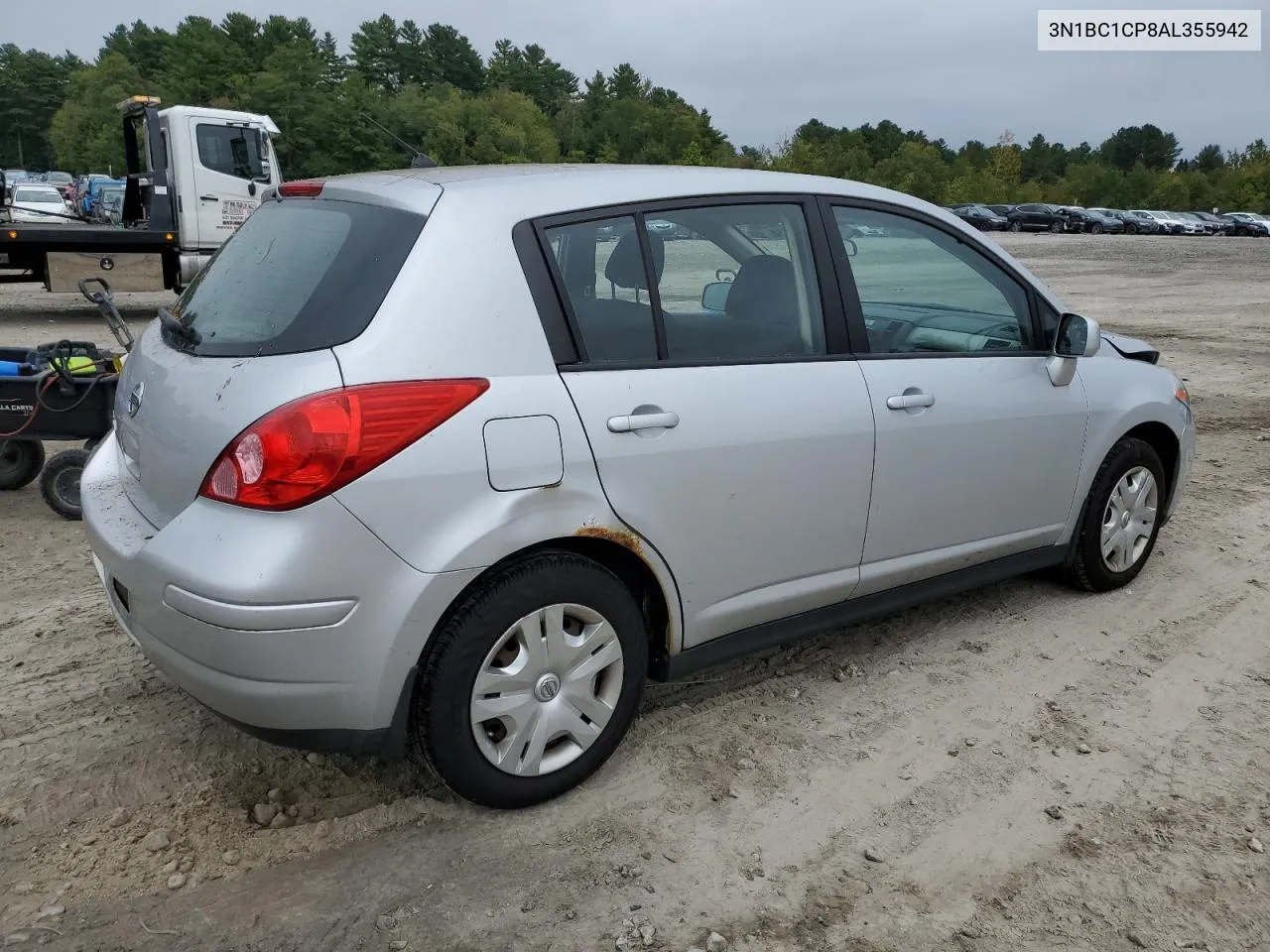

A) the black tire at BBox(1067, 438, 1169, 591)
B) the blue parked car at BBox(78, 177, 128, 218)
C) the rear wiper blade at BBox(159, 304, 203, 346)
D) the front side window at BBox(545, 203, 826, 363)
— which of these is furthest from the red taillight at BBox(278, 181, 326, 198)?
the blue parked car at BBox(78, 177, 128, 218)

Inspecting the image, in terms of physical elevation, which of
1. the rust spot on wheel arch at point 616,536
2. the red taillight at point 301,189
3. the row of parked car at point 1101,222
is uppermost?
the row of parked car at point 1101,222

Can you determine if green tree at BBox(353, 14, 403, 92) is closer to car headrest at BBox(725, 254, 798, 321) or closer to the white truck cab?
the white truck cab

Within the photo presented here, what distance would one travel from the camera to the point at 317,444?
2.42m

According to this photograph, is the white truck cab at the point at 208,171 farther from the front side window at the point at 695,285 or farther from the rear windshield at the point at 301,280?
the front side window at the point at 695,285

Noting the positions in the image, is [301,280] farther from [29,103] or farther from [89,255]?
[29,103]

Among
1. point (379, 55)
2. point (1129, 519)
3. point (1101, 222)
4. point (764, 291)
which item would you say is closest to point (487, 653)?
point (764, 291)

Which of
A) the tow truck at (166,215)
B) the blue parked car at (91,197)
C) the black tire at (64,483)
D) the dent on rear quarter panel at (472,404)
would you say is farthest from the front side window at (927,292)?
the blue parked car at (91,197)

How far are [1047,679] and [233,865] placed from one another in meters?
2.70

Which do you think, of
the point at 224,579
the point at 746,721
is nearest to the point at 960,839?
the point at 746,721

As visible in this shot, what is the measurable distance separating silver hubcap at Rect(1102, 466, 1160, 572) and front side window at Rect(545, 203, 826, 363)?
1.82 meters

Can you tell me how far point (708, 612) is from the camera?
314 cm

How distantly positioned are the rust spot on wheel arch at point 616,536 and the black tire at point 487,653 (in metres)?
0.08

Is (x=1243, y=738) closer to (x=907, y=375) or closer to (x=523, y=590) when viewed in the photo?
(x=907, y=375)

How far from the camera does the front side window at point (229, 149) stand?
13.7m
